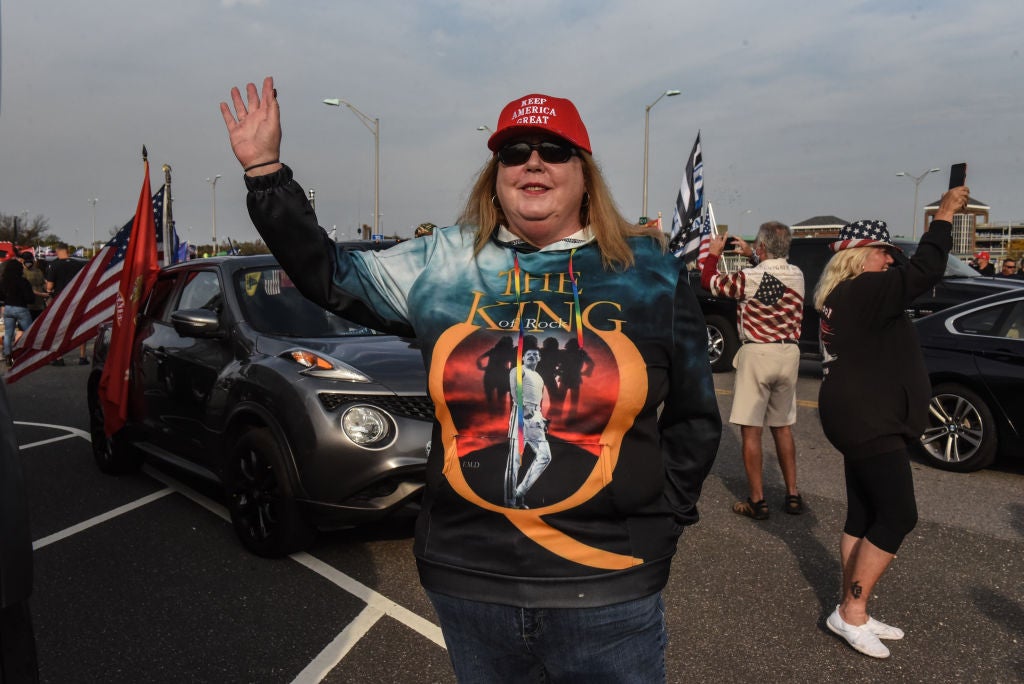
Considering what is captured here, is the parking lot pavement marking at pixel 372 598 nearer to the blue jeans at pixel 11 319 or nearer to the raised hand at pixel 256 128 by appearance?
the raised hand at pixel 256 128

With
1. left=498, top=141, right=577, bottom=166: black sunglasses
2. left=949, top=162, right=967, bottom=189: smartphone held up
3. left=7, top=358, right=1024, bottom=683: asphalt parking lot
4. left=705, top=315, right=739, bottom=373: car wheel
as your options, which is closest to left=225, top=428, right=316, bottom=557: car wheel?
left=7, top=358, right=1024, bottom=683: asphalt parking lot

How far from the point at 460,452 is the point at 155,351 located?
4.69 meters

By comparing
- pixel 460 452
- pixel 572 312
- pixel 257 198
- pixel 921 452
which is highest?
pixel 257 198

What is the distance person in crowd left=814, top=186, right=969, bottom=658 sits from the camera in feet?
11.4

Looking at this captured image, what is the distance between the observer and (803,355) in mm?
11570

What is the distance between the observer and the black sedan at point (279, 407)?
13.5ft

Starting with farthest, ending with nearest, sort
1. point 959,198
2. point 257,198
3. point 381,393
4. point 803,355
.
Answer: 1. point 803,355
2. point 381,393
3. point 959,198
4. point 257,198

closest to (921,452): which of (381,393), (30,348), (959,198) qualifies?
(959,198)

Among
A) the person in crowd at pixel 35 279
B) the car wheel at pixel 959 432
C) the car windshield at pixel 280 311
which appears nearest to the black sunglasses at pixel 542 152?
the car windshield at pixel 280 311

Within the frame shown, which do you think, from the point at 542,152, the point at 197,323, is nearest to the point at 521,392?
the point at 542,152

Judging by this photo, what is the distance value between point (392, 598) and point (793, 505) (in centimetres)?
277

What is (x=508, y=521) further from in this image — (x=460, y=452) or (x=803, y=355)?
(x=803, y=355)

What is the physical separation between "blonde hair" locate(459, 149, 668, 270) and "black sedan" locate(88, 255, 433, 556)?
1.97 metres

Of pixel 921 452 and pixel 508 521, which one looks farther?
pixel 921 452
